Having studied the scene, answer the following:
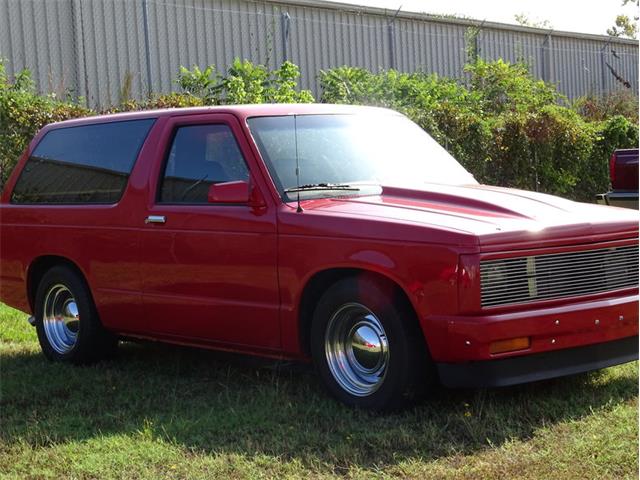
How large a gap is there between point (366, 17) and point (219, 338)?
54.1 feet

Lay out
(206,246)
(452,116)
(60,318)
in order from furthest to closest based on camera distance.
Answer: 1. (452,116)
2. (60,318)
3. (206,246)

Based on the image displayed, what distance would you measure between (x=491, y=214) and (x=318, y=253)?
0.93 metres

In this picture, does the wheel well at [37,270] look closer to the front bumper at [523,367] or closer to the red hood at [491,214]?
the red hood at [491,214]

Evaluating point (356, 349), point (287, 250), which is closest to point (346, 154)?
point (287, 250)

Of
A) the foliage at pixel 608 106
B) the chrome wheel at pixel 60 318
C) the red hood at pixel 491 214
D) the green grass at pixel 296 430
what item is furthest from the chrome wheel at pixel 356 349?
the foliage at pixel 608 106

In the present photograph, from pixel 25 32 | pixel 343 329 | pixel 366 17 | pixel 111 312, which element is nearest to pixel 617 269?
pixel 343 329

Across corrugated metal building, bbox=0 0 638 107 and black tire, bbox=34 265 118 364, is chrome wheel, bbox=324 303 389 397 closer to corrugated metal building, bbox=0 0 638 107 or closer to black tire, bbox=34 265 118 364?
black tire, bbox=34 265 118 364

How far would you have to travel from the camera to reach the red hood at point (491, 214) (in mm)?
5070

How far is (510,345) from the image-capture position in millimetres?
5031

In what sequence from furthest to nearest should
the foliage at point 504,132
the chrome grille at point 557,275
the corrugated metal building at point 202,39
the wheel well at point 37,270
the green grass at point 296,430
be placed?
1. the corrugated metal building at point 202,39
2. the foliage at point 504,132
3. the wheel well at point 37,270
4. the chrome grille at point 557,275
5. the green grass at point 296,430

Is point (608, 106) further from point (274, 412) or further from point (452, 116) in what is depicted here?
point (274, 412)

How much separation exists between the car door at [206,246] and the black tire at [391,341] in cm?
54

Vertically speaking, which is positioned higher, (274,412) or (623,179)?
(623,179)

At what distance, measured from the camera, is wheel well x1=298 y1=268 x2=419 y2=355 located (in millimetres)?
5366
